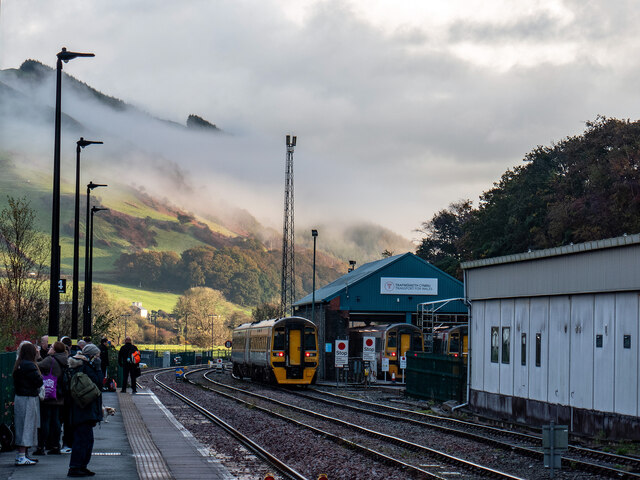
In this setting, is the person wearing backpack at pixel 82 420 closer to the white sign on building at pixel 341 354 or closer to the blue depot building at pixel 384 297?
the white sign on building at pixel 341 354

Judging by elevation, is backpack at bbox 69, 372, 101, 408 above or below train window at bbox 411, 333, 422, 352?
above

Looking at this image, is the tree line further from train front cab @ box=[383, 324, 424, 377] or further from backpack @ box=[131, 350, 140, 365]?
backpack @ box=[131, 350, 140, 365]

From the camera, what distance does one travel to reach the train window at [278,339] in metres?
46.9

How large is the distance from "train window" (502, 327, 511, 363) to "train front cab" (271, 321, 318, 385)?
71.4 feet

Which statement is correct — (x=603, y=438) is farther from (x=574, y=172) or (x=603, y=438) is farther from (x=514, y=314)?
(x=574, y=172)

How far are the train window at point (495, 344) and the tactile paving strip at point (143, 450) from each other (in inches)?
384

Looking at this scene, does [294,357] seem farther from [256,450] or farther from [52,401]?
[52,401]

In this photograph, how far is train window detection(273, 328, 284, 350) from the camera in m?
46.9

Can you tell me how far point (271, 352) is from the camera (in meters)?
46.9

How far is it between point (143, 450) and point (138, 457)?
117cm

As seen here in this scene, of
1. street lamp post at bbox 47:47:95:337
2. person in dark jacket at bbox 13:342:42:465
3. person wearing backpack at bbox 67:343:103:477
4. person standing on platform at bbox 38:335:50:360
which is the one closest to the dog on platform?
street lamp post at bbox 47:47:95:337

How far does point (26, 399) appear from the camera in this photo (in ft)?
48.7

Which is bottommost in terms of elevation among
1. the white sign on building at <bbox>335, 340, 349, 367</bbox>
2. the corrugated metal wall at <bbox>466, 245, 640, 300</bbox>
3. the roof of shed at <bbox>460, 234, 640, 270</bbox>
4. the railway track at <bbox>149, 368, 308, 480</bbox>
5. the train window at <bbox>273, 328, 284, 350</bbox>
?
the railway track at <bbox>149, 368, 308, 480</bbox>

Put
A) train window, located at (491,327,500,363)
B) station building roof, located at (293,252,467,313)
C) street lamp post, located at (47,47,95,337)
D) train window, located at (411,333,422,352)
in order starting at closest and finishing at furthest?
street lamp post, located at (47,47,95,337)
train window, located at (491,327,500,363)
train window, located at (411,333,422,352)
station building roof, located at (293,252,467,313)
